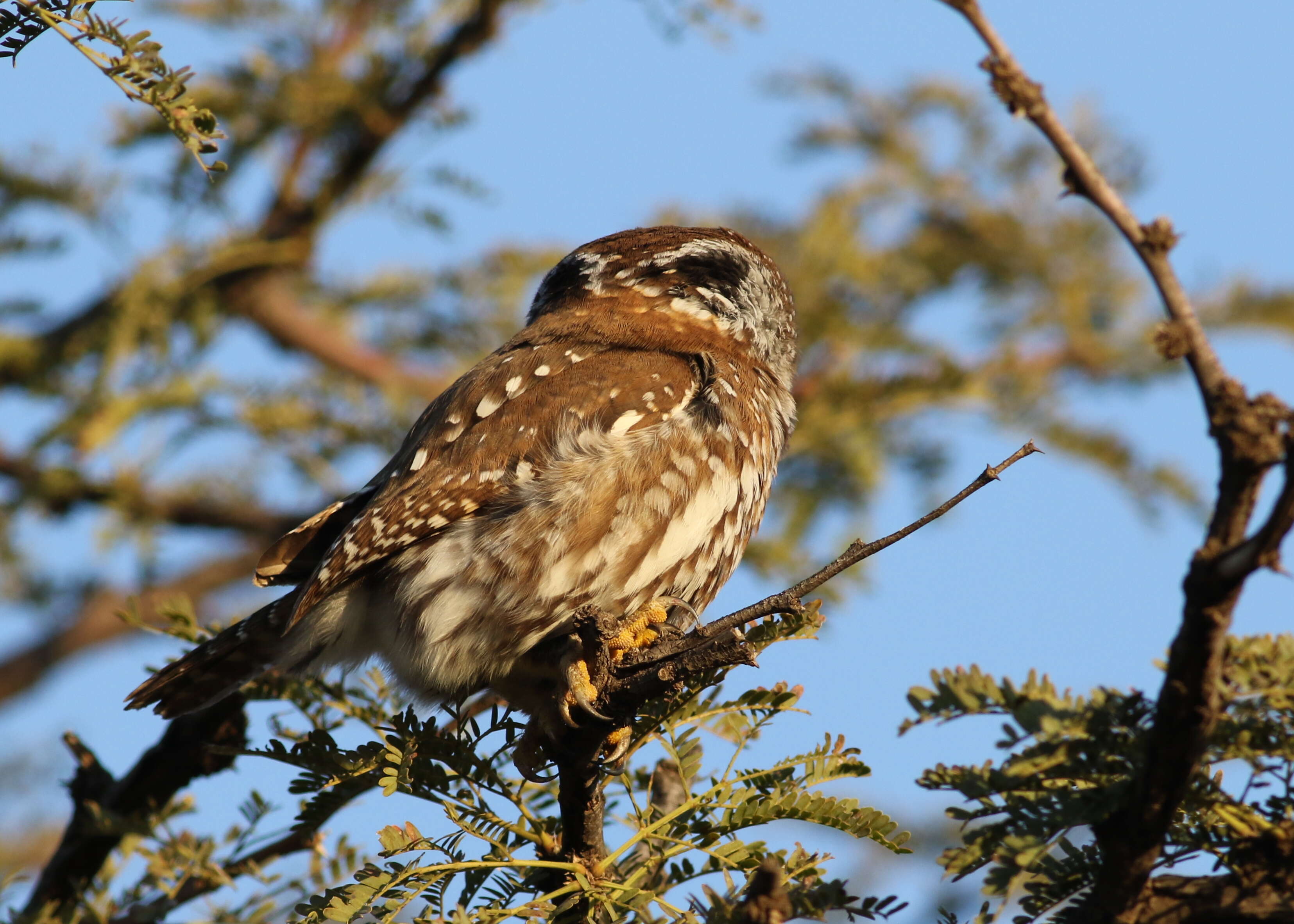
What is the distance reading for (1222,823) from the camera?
2760 millimetres

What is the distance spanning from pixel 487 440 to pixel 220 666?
1.26 m

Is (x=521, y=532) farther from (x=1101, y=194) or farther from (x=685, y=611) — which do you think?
(x=1101, y=194)

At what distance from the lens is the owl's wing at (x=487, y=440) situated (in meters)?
4.45

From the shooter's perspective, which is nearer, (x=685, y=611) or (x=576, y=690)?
(x=576, y=690)

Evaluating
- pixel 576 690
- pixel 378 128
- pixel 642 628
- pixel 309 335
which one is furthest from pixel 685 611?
pixel 309 335

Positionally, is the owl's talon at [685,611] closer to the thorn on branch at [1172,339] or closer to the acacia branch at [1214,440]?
the acacia branch at [1214,440]

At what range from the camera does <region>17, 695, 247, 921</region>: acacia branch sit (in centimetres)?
445

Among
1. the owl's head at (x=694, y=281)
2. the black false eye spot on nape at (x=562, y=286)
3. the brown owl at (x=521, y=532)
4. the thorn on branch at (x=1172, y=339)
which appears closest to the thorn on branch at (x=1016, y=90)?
the thorn on branch at (x=1172, y=339)

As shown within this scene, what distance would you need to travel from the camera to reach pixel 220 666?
4.59 m

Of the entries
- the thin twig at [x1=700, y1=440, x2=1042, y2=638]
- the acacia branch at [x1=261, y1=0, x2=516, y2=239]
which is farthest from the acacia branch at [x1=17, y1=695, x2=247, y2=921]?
the acacia branch at [x1=261, y1=0, x2=516, y2=239]

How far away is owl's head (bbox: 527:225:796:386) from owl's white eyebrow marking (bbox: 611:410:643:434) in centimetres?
114

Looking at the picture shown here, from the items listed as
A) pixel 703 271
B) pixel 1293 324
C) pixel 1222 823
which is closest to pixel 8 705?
pixel 703 271

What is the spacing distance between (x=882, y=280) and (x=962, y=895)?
4467 mm

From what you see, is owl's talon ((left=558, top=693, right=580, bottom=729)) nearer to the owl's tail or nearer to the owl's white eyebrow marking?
the owl's white eyebrow marking
